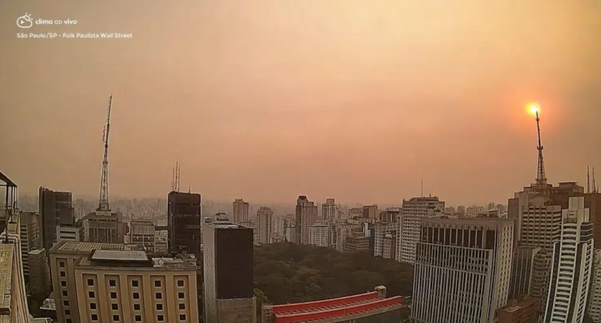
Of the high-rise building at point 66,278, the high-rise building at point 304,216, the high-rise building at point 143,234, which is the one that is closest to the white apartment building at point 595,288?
the high-rise building at point 304,216

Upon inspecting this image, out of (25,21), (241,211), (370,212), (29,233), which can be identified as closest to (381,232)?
(370,212)

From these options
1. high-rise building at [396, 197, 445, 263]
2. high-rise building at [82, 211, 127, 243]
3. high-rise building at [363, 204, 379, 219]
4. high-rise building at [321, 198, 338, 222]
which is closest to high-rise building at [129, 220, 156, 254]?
high-rise building at [82, 211, 127, 243]

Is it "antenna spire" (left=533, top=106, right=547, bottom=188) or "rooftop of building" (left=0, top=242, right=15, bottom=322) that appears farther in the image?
"antenna spire" (left=533, top=106, right=547, bottom=188)

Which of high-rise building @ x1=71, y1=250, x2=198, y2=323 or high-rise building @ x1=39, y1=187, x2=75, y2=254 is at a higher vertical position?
high-rise building @ x1=39, y1=187, x2=75, y2=254

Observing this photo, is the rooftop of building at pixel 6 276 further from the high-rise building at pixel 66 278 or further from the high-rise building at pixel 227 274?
the high-rise building at pixel 227 274

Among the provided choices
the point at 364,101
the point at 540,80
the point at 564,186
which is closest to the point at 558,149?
the point at 564,186

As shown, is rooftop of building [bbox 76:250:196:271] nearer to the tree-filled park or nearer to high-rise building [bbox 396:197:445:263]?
the tree-filled park
